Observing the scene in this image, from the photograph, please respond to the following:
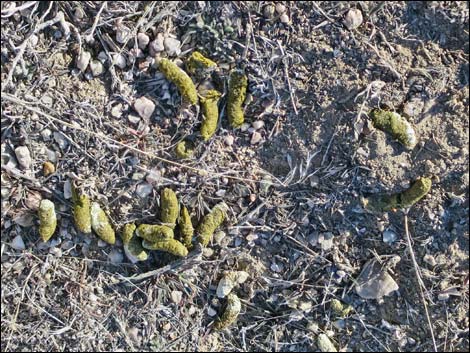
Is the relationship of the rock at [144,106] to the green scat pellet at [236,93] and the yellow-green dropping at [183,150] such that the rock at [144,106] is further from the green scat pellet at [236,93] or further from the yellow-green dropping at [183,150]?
the green scat pellet at [236,93]

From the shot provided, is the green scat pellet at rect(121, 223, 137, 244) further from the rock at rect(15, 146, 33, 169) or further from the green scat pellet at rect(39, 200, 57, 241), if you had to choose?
the rock at rect(15, 146, 33, 169)

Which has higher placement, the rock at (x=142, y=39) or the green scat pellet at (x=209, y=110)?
the rock at (x=142, y=39)

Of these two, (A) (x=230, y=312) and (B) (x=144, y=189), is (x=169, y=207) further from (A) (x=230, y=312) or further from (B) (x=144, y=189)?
(A) (x=230, y=312)

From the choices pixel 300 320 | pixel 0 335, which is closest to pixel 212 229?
pixel 300 320

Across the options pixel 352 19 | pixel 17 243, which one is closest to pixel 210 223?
pixel 17 243

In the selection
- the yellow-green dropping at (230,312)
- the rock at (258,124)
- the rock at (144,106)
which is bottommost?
the yellow-green dropping at (230,312)

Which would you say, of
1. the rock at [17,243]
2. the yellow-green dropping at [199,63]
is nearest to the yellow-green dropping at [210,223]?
the yellow-green dropping at [199,63]
